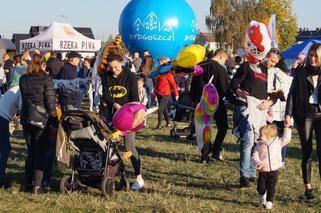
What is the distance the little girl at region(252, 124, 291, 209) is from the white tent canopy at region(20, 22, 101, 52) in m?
17.7

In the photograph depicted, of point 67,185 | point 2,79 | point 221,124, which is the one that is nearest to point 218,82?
point 221,124

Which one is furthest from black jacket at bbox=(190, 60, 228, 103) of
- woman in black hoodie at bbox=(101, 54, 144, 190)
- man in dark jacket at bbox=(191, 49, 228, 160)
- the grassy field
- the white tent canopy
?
the white tent canopy

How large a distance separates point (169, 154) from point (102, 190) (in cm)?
326

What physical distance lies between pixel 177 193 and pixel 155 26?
1210cm

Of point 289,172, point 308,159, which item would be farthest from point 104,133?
point 289,172

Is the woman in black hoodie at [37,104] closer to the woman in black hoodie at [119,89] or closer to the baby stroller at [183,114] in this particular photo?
the woman in black hoodie at [119,89]

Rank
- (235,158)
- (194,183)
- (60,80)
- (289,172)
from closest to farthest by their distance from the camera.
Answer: (194,183), (289,172), (235,158), (60,80)

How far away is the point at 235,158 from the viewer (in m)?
8.91

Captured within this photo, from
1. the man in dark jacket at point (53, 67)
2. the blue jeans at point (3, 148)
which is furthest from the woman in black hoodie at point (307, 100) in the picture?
the man in dark jacket at point (53, 67)

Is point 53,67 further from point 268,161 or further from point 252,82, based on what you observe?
point 268,161

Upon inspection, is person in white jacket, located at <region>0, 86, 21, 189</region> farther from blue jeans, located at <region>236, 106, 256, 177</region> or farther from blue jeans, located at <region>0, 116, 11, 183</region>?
blue jeans, located at <region>236, 106, 256, 177</region>

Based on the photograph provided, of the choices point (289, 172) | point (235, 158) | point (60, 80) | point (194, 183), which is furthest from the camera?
point (60, 80)

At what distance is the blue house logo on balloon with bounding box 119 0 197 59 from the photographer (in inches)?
704

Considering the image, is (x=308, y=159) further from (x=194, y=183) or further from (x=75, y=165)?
(x=75, y=165)
